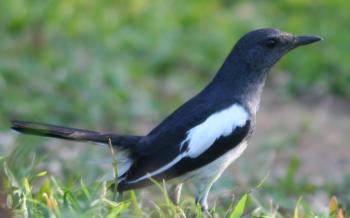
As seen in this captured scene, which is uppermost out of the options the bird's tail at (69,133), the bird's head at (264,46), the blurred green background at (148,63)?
the bird's head at (264,46)

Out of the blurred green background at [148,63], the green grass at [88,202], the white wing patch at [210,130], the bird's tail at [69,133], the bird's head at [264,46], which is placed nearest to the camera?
the green grass at [88,202]

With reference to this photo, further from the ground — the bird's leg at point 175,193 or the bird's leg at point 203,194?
the bird's leg at point 203,194

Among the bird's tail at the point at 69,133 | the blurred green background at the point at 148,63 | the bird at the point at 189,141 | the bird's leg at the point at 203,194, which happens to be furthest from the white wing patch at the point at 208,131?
the blurred green background at the point at 148,63

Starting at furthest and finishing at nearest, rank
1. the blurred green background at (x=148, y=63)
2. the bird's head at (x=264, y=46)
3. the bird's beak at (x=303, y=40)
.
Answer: the blurred green background at (x=148, y=63), the bird's beak at (x=303, y=40), the bird's head at (x=264, y=46)

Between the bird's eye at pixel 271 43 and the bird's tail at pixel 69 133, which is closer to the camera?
the bird's tail at pixel 69 133

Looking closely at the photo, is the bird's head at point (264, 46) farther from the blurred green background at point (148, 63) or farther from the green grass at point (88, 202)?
the blurred green background at point (148, 63)

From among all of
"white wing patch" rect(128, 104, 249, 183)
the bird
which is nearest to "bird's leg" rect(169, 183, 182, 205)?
the bird
